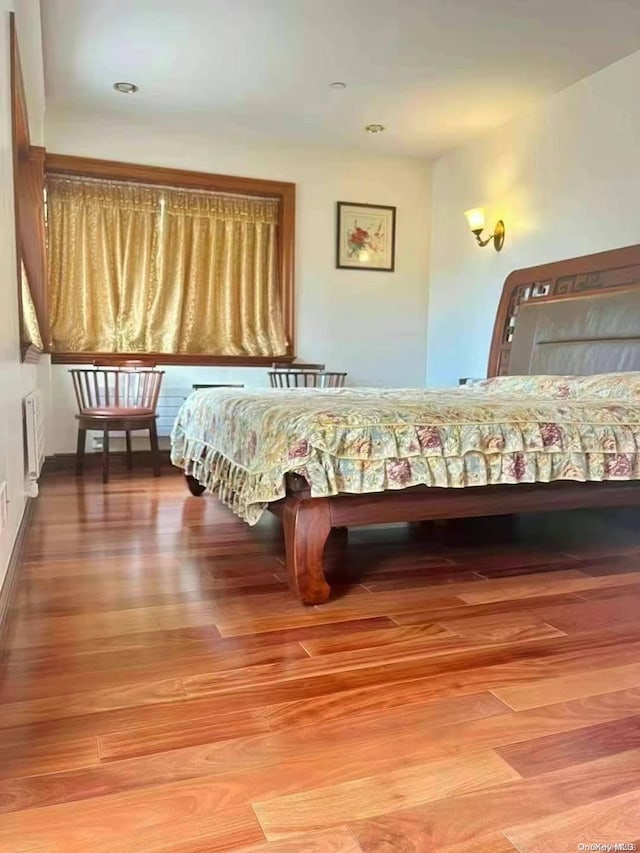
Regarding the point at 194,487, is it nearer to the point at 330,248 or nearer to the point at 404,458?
the point at 404,458

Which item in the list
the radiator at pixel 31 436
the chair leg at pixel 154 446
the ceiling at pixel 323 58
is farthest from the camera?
the chair leg at pixel 154 446

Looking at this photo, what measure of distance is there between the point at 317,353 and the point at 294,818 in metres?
4.31

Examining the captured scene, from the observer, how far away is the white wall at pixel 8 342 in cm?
189

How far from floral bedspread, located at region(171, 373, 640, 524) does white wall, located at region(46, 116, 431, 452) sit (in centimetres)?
264

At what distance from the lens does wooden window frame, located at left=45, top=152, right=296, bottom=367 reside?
443cm

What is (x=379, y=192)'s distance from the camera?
5184 millimetres

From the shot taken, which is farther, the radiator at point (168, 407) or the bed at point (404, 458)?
the radiator at point (168, 407)

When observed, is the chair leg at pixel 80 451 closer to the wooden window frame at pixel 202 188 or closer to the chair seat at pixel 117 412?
the chair seat at pixel 117 412

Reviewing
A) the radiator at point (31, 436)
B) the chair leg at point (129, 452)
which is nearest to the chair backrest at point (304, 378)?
the chair leg at point (129, 452)

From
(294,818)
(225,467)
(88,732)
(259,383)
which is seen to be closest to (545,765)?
(294,818)

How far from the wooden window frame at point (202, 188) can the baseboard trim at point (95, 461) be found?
673 millimetres

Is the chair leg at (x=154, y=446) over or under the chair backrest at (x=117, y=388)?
under

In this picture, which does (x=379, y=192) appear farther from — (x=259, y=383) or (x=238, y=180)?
(x=259, y=383)

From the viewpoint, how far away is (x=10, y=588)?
1.93 metres
